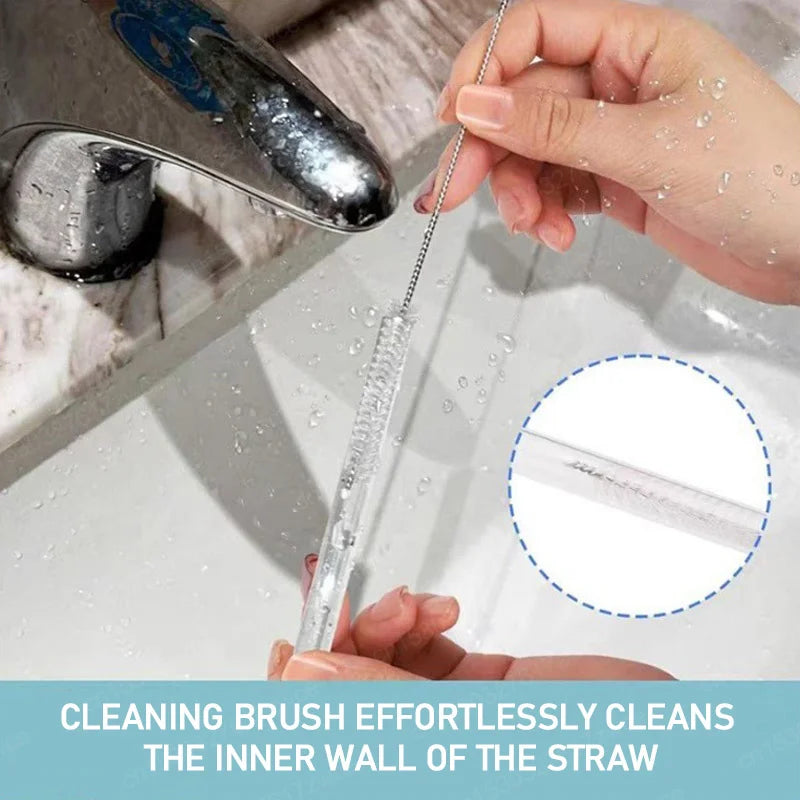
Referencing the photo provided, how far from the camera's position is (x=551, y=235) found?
53 centimetres

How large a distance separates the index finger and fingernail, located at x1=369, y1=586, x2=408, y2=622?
0.22 m

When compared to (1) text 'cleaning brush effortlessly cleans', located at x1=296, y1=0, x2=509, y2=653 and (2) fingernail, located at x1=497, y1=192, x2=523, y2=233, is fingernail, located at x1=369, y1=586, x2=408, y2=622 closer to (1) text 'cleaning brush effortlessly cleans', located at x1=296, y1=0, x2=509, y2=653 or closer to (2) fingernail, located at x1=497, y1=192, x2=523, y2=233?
(1) text 'cleaning brush effortlessly cleans', located at x1=296, y1=0, x2=509, y2=653

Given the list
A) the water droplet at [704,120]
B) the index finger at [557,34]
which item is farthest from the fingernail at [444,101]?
the water droplet at [704,120]

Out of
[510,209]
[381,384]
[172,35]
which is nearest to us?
[172,35]

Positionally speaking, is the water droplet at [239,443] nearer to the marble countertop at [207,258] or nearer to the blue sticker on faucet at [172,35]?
the marble countertop at [207,258]

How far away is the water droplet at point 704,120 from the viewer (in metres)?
0.46

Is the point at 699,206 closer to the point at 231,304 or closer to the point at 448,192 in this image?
the point at 448,192

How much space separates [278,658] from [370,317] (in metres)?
0.18

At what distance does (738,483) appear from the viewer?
56cm

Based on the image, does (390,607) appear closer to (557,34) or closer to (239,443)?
(239,443)

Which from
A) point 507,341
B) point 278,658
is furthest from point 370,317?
point 278,658

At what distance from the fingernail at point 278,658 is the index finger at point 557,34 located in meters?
0.25

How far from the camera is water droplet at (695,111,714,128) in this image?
0.46m
